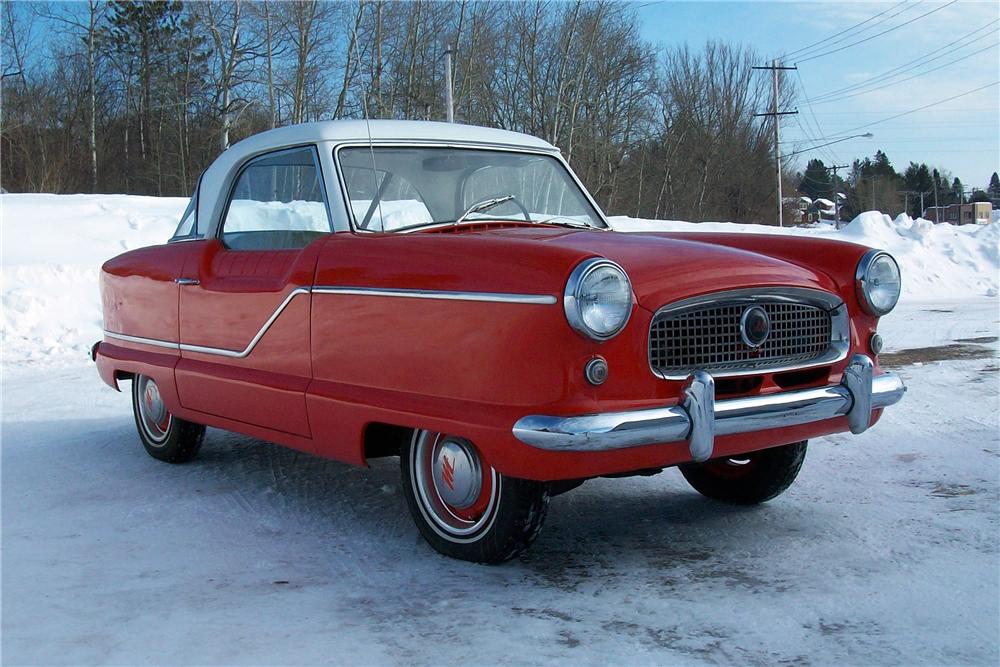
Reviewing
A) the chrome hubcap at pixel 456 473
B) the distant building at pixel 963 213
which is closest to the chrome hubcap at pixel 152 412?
the chrome hubcap at pixel 456 473

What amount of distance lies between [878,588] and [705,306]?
105 cm

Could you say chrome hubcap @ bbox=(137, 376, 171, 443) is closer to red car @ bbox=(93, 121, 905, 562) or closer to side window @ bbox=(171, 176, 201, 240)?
red car @ bbox=(93, 121, 905, 562)

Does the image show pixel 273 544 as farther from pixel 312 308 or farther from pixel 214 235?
pixel 214 235

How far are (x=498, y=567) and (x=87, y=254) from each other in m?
10.4

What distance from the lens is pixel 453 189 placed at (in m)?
4.26

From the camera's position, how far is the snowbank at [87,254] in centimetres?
972

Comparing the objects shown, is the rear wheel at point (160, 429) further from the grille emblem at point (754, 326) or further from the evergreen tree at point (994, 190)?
the evergreen tree at point (994, 190)

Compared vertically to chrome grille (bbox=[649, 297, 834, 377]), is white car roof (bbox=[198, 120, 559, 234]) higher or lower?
higher

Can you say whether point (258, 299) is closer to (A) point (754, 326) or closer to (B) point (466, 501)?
(B) point (466, 501)

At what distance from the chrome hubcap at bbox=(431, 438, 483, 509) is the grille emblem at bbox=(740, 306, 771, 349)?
1011mm

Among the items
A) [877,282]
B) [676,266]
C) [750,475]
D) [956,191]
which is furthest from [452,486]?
[956,191]

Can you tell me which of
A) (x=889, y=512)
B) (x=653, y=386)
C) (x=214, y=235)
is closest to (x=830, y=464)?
(x=889, y=512)

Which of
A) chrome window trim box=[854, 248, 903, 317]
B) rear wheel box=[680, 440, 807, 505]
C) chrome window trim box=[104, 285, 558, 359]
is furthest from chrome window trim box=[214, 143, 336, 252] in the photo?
chrome window trim box=[854, 248, 903, 317]

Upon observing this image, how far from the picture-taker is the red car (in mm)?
2982
